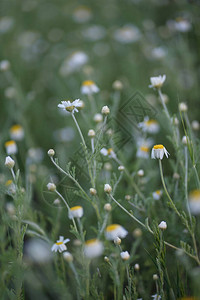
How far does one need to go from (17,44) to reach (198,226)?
10.8 ft

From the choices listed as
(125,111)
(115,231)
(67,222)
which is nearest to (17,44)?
(125,111)

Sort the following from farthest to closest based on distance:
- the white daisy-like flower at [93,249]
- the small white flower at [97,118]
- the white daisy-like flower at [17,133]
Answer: the white daisy-like flower at [17,133] < the small white flower at [97,118] < the white daisy-like flower at [93,249]

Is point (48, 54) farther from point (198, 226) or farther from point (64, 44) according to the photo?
point (198, 226)

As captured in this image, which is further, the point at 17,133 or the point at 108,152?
the point at 17,133

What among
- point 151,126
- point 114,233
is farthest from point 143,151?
point 114,233

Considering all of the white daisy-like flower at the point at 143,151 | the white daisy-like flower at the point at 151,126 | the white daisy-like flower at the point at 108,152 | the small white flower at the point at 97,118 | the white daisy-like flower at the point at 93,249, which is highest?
the small white flower at the point at 97,118

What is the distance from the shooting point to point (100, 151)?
1.67 m

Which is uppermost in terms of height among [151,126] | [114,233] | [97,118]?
[97,118]

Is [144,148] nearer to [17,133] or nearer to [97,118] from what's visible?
[97,118]

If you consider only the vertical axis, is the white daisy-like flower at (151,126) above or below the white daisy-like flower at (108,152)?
below

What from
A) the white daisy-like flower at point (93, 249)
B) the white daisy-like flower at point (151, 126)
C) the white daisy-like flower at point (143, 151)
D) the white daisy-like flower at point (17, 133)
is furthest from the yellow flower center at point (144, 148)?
the white daisy-like flower at point (17, 133)

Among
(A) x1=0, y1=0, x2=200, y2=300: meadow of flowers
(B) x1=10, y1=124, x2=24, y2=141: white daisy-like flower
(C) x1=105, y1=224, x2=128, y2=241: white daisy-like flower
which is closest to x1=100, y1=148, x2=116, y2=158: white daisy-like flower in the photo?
(A) x1=0, y1=0, x2=200, y2=300: meadow of flowers

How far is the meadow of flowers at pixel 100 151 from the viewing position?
55.0 inches

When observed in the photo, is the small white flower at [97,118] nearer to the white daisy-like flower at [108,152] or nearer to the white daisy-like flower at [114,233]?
the white daisy-like flower at [108,152]
